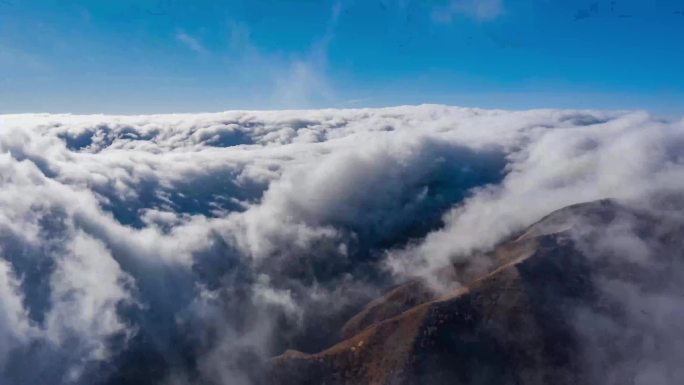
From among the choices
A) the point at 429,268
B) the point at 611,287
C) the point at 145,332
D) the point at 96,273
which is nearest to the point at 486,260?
the point at 429,268

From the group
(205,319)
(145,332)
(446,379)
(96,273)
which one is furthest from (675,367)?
(96,273)

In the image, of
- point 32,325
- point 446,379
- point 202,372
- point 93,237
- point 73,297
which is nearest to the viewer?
point 446,379

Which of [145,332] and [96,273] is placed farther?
[96,273]

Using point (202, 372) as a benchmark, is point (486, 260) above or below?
above

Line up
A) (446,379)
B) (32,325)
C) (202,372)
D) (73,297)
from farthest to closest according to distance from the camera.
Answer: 1. (73,297)
2. (32,325)
3. (202,372)
4. (446,379)

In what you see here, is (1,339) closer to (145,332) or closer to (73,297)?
(73,297)

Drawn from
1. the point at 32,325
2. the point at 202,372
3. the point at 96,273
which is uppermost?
the point at 96,273

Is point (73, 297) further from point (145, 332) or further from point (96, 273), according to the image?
point (145, 332)
